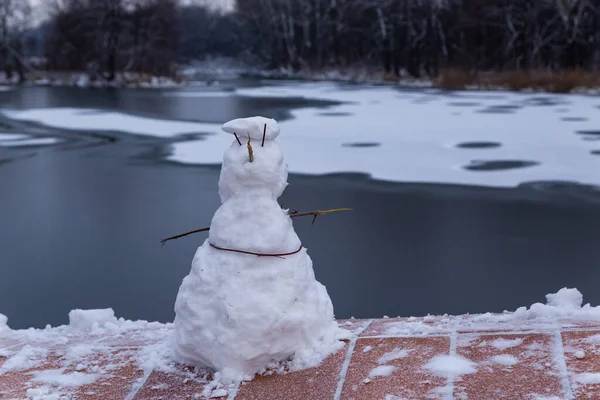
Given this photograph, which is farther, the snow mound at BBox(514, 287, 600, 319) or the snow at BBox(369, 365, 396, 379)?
the snow mound at BBox(514, 287, 600, 319)

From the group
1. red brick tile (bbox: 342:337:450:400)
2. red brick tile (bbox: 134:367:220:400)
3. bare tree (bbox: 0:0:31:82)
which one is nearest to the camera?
red brick tile (bbox: 342:337:450:400)

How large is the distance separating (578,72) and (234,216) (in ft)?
72.3

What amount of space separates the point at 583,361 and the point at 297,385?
1.19 metres

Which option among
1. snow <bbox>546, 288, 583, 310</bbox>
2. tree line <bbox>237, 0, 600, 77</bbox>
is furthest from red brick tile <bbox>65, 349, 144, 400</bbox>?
tree line <bbox>237, 0, 600, 77</bbox>

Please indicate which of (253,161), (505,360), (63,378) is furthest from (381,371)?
(63,378)

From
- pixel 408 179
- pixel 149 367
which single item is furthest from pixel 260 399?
pixel 408 179

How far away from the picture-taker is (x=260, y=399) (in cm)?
326

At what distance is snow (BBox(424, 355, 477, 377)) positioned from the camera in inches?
132

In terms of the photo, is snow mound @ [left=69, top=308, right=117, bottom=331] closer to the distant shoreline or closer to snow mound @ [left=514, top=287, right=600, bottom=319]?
snow mound @ [left=514, top=287, right=600, bottom=319]

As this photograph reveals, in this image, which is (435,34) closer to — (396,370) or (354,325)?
(354,325)

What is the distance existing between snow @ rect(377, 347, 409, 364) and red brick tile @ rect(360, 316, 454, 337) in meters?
0.26

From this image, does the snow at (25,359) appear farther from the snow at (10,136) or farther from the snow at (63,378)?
the snow at (10,136)

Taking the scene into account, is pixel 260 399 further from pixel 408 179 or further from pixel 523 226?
pixel 408 179

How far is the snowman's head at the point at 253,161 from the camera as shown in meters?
3.51
